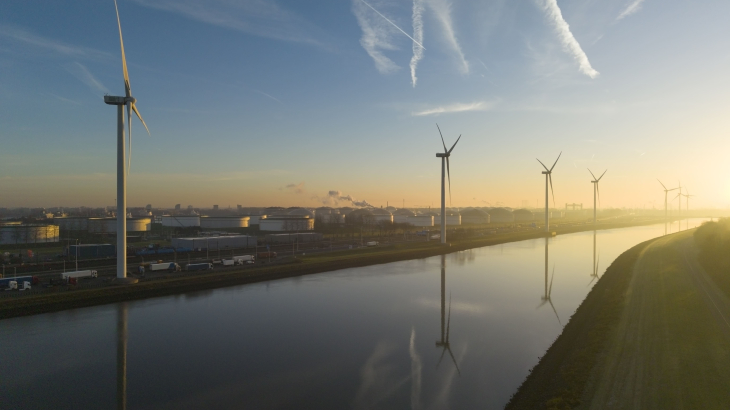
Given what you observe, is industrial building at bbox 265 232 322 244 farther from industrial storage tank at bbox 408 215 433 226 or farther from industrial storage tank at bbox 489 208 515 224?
industrial storage tank at bbox 489 208 515 224

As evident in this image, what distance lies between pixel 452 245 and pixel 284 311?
109 ft

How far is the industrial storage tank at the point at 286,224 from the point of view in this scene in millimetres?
67875

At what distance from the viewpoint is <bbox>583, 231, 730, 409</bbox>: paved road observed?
8984 mm

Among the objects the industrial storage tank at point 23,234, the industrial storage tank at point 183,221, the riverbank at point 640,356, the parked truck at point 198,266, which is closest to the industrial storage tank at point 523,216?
the industrial storage tank at point 183,221

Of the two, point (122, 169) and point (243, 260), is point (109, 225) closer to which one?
point (243, 260)

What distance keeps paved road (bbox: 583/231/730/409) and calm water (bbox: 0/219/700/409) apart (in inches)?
96.2

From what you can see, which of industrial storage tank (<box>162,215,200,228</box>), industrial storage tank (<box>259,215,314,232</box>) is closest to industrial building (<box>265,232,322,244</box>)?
industrial storage tank (<box>259,215,314,232</box>)

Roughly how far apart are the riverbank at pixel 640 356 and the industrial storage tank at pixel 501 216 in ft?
335

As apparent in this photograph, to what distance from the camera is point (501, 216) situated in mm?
122250

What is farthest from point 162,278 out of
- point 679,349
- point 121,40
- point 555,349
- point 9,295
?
point 679,349

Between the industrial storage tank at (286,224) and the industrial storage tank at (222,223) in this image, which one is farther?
the industrial storage tank at (222,223)

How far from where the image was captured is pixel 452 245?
162 feet

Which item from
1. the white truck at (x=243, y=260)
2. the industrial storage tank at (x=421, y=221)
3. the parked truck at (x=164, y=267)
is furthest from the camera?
the industrial storage tank at (x=421, y=221)

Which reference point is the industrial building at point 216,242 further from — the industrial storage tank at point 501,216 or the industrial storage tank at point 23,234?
A: the industrial storage tank at point 501,216
